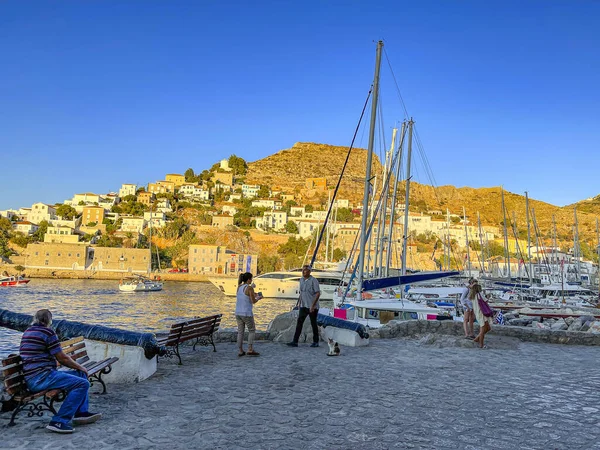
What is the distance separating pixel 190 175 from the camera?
589 feet

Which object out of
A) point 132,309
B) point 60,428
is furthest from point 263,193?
point 60,428

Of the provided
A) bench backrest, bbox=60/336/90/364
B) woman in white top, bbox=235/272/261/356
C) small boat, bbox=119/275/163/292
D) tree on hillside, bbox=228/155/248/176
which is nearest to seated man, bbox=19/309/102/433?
bench backrest, bbox=60/336/90/364

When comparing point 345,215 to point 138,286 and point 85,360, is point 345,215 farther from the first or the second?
point 85,360

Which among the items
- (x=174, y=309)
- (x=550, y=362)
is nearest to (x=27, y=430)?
(x=550, y=362)

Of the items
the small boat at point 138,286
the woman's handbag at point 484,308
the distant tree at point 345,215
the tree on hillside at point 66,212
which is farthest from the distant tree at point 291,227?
the woman's handbag at point 484,308

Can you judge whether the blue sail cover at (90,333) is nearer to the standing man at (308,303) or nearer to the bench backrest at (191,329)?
the bench backrest at (191,329)

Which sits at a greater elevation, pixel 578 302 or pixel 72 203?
pixel 72 203

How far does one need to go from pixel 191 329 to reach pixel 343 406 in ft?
12.7

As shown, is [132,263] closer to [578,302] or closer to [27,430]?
[578,302]

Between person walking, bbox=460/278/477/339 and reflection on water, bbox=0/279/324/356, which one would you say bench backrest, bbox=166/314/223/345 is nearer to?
person walking, bbox=460/278/477/339

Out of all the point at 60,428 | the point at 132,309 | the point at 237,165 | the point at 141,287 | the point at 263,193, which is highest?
the point at 237,165

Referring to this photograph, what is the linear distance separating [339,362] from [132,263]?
92.5 meters

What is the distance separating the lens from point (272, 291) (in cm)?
5219

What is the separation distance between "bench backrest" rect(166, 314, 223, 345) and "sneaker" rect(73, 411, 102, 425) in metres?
2.99
